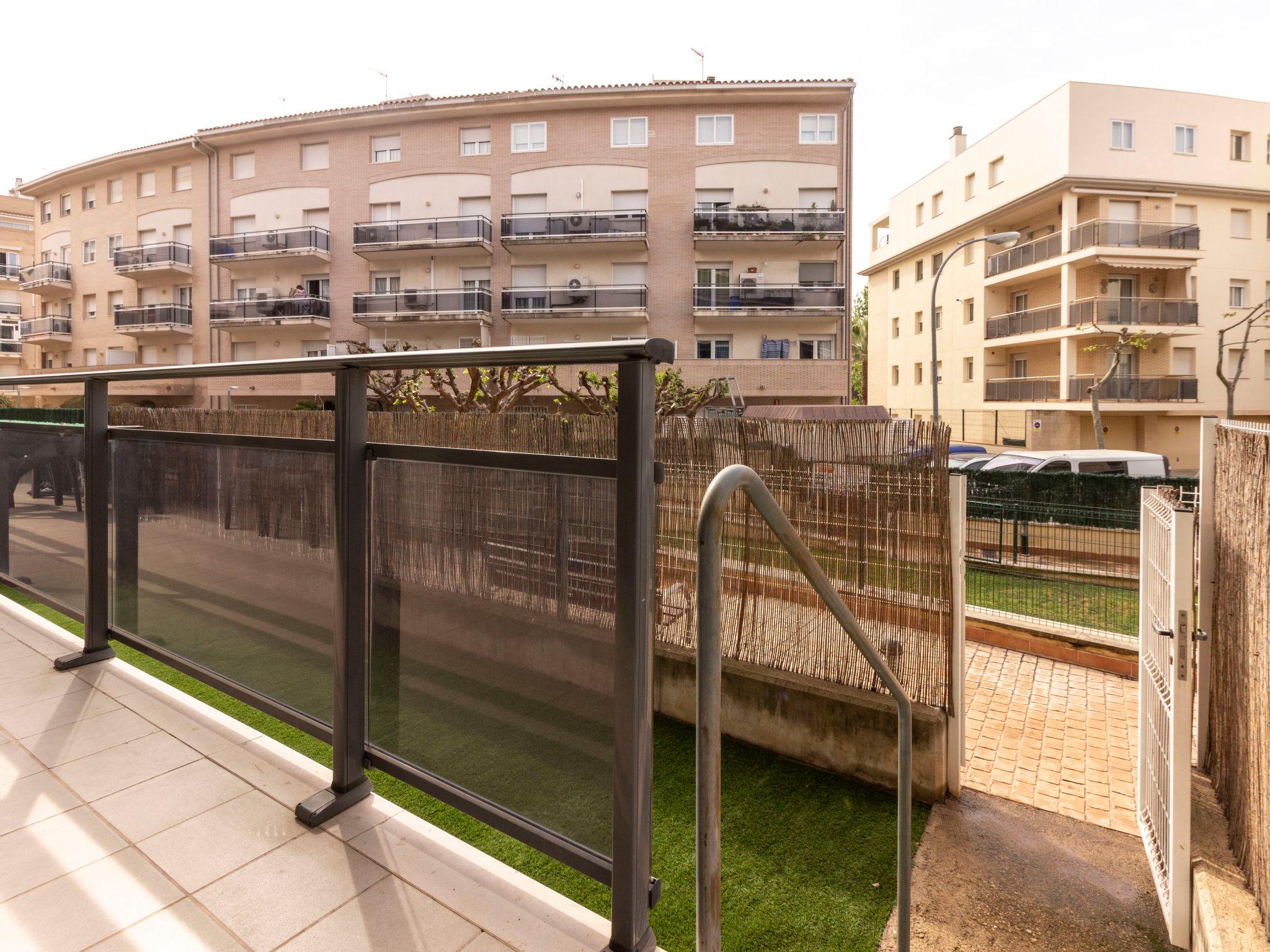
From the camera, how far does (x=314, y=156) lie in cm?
3059

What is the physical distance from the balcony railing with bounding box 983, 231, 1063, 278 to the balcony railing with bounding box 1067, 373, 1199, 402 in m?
5.31

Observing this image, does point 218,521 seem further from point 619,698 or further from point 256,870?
point 619,698

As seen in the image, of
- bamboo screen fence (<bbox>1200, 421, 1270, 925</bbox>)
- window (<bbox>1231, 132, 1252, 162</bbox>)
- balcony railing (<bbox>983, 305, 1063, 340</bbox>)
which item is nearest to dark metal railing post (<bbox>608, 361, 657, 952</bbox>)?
bamboo screen fence (<bbox>1200, 421, 1270, 925</bbox>)

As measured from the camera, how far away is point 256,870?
2.30m

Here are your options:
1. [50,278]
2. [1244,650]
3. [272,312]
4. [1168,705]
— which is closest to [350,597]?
[1168,705]

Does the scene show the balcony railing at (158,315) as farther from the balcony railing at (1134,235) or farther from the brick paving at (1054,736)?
the balcony railing at (1134,235)

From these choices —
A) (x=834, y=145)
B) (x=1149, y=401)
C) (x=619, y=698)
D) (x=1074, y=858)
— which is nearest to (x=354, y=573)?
(x=619, y=698)

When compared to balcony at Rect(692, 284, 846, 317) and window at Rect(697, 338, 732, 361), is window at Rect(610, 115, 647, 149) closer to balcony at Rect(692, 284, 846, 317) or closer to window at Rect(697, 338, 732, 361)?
balcony at Rect(692, 284, 846, 317)

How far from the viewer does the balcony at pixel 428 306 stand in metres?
28.4

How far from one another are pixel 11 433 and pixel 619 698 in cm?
555

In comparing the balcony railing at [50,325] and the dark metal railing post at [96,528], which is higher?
the balcony railing at [50,325]

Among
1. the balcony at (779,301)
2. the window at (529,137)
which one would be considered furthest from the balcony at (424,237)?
the balcony at (779,301)

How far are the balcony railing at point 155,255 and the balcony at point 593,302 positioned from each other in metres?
17.2

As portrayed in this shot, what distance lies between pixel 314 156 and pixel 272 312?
278 inches
